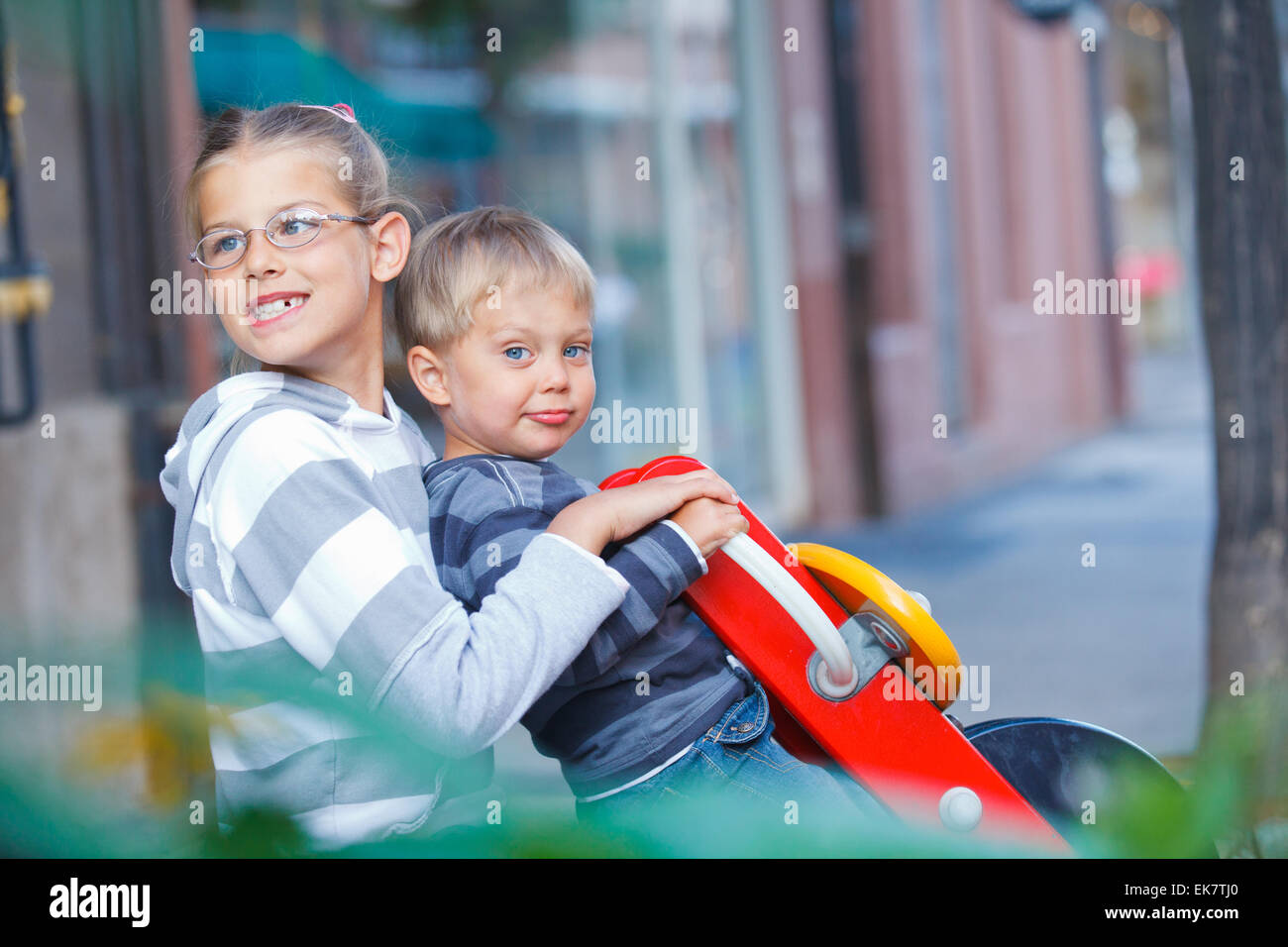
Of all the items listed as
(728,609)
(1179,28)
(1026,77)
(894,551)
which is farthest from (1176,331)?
(728,609)

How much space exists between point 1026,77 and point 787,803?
1042 centimetres

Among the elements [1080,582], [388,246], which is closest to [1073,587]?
[1080,582]

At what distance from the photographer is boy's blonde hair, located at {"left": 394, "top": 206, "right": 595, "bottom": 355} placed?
1.60 m

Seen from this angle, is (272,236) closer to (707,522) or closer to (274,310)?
(274,310)

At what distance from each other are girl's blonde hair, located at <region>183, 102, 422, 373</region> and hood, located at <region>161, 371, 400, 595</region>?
19cm

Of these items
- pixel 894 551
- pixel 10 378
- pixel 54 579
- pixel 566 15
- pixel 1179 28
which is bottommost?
pixel 894 551

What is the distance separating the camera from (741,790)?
1591mm

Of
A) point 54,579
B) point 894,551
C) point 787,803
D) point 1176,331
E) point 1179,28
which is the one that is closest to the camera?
point 787,803

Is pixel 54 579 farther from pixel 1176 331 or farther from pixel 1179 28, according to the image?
pixel 1176 331

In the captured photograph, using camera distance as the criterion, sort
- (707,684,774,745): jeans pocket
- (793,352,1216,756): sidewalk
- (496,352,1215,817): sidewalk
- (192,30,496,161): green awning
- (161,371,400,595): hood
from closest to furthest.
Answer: (161,371,400,595): hood, (707,684,774,745): jeans pocket, (496,352,1215,817): sidewalk, (793,352,1216,756): sidewalk, (192,30,496,161): green awning

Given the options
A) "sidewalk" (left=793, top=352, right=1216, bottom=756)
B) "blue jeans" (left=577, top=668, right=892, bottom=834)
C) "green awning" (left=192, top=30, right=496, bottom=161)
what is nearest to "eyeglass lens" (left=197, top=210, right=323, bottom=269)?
"blue jeans" (left=577, top=668, right=892, bottom=834)

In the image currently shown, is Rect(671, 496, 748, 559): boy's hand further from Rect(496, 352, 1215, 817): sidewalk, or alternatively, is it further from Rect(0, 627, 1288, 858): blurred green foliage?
Rect(496, 352, 1215, 817): sidewalk

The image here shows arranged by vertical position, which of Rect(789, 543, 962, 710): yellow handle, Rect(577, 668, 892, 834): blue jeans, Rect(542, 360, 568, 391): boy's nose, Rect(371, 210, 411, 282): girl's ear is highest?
Rect(371, 210, 411, 282): girl's ear
